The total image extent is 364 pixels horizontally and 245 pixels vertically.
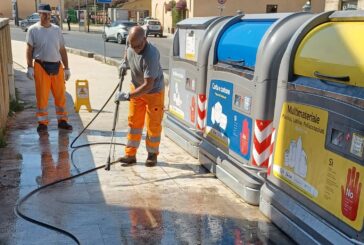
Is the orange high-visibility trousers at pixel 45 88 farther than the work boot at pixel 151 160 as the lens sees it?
Yes

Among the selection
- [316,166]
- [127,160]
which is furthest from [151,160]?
[316,166]

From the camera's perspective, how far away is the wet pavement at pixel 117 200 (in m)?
3.93

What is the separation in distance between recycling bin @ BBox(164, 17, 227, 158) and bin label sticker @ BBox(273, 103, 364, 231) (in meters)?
1.89

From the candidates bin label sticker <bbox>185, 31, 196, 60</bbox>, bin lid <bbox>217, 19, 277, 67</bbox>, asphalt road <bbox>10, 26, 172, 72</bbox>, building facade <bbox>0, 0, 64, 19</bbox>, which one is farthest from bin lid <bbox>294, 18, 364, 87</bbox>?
building facade <bbox>0, 0, 64, 19</bbox>

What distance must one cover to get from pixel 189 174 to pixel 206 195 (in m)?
0.67

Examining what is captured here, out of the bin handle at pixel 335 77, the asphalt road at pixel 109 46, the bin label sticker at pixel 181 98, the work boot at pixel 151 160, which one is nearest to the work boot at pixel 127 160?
the work boot at pixel 151 160

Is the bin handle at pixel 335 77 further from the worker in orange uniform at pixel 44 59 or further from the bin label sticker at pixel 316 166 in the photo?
the worker in orange uniform at pixel 44 59

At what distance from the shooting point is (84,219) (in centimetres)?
419

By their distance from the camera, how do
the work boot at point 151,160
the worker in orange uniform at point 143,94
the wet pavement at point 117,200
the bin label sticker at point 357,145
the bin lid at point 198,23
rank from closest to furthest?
the bin label sticker at point 357,145 < the wet pavement at point 117,200 < the worker in orange uniform at point 143,94 < the work boot at point 151,160 < the bin lid at point 198,23

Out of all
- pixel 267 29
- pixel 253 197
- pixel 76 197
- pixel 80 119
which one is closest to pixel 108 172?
pixel 76 197

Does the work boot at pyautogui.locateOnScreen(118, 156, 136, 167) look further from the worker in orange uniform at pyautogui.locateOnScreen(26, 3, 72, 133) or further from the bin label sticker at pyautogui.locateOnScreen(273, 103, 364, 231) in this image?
the bin label sticker at pyautogui.locateOnScreen(273, 103, 364, 231)

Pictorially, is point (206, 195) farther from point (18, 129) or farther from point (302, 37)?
point (18, 129)

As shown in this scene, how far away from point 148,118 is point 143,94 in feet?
1.15

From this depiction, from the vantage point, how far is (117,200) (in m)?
4.64
